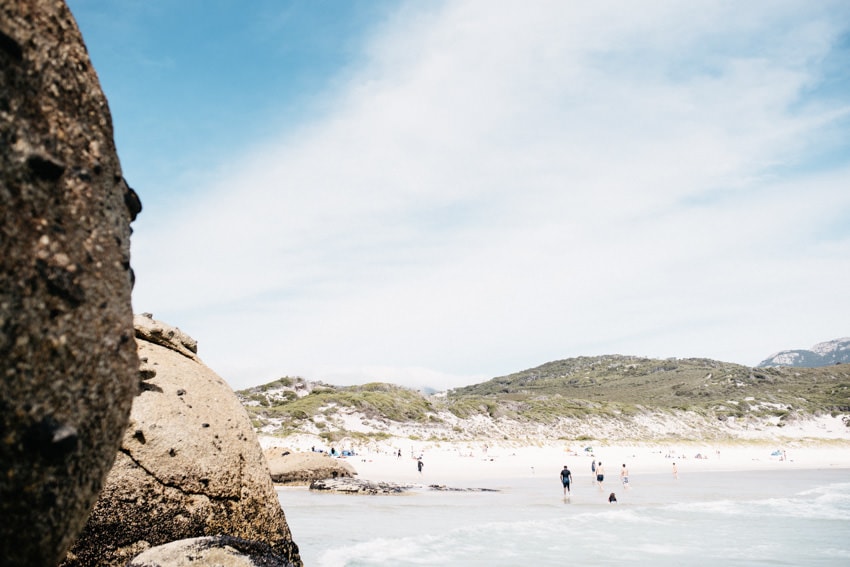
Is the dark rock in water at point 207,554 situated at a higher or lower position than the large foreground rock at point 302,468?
higher

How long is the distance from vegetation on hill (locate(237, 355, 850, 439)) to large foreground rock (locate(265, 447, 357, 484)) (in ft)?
52.2

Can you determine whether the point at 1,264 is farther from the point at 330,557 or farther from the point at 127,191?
the point at 330,557

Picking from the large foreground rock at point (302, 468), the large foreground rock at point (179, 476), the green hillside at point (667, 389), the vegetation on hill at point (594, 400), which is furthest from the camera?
the green hillside at point (667, 389)

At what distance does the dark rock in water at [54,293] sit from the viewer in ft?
7.72

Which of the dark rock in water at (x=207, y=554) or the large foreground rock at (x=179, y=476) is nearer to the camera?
the dark rock in water at (x=207, y=554)

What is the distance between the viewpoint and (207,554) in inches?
228

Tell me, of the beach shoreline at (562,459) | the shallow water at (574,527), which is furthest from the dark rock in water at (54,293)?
the beach shoreline at (562,459)

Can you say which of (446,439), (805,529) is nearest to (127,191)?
(805,529)

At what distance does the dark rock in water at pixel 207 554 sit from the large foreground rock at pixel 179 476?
555 millimetres

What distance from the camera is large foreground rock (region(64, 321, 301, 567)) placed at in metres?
6.11

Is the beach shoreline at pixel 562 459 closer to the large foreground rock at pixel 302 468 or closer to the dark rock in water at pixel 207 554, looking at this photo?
the large foreground rock at pixel 302 468

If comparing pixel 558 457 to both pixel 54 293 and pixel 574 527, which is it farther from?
pixel 54 293

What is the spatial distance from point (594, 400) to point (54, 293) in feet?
302

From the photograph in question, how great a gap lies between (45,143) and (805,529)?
2187cm
